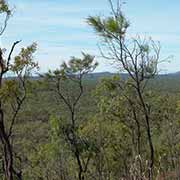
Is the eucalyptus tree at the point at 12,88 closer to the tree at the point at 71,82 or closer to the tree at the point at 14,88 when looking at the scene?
the tree at the point at 14,88

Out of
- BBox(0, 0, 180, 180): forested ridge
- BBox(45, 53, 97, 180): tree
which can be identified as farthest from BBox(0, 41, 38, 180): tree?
BBox(45, 53, 97, 180): tree

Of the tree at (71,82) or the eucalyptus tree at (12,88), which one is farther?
the tree at (71,82)

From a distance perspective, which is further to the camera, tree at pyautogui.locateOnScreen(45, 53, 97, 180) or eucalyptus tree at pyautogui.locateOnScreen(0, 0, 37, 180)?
tree at pyautogui.locateOnScreen(45, 53, 97, 180)

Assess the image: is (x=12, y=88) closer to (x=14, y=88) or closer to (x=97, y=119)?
(x=14, y=88)

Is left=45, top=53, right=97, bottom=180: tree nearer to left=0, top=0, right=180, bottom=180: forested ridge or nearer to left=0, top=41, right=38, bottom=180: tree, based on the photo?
left=0, top=0, right=180, bottom=180: forested ridge

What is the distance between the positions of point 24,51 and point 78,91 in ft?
40.0

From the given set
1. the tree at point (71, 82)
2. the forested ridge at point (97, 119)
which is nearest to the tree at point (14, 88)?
the forested ridge at point (97, 119)

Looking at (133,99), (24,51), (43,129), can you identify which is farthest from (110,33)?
(43,129)

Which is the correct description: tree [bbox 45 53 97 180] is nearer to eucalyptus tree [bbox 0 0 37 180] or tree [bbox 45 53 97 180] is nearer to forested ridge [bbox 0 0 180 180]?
forested ridge [bbox 0 0 180 180]

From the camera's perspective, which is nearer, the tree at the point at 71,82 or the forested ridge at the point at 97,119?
the forested ridge at the point at 97,119

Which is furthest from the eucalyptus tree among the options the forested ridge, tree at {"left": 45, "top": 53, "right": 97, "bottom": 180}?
tree at {"left": 45, "top": 53, "right": 97, "bottom": 180}

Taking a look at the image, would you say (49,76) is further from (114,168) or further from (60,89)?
(114,168)

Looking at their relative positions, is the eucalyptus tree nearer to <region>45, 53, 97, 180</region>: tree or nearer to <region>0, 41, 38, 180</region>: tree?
<region>0, 41, 38, 180</region>: tree

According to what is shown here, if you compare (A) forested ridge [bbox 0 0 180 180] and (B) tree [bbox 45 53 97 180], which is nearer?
(A) forested ridge [bbox 0 0 180 180]
